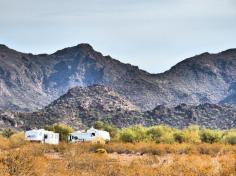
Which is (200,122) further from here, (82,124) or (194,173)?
(194,173)

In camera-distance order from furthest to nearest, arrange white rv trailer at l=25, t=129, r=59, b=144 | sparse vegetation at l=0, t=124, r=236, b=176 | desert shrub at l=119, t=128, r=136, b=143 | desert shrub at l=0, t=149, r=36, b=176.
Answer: white rv trailer at l=25, t=129, r=59, b=144
desert shrub at l=119, t=128, r=136, b=143
sparse vegetation at l=0, t=124, r=236, b=176
desert shrub at l=0, t=149, r=36, b=176

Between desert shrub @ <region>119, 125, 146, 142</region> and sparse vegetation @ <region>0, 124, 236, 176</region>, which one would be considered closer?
sparse vegetation @ <region>0, 124, 236, 176</region>

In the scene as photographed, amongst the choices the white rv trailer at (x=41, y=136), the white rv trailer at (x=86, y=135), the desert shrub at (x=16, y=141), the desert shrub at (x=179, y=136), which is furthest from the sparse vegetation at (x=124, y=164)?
the white rv trailer at (x=86, y=135)

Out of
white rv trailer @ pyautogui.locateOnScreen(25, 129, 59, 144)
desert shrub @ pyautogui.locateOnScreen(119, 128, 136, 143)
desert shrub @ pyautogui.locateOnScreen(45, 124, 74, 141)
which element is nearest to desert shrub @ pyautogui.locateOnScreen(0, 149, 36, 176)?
desert shrub @ pyautogui.locateOnScreen(119, 128, 136, 143)

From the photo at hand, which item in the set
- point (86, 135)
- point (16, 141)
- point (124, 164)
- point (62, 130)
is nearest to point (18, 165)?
point (124, 164)

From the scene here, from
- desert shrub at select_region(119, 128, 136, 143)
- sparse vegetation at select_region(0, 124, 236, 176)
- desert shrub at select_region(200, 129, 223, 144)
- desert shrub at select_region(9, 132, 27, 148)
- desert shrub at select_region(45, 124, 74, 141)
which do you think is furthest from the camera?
Result: desert shrub at select_region(45, 124, 74, 141)

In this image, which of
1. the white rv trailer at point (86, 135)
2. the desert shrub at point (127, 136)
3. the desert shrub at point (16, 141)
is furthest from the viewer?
the white rv trailer at point (86, 135)

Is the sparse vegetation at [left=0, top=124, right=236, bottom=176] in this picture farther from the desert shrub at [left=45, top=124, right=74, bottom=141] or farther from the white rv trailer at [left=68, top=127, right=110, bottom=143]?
the desert shrub at [left=45, top=124, right=74, bottom=141]

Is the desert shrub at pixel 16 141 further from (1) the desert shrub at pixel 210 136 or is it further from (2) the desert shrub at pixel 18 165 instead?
(2) the desert shrub at pixel 18 165

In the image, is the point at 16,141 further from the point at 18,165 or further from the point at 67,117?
the point at 67,117

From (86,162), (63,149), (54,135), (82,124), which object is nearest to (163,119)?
(82,124)

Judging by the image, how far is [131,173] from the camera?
22109mm

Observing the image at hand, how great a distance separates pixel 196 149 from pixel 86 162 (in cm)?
1848

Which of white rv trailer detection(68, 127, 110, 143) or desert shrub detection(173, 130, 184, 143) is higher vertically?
white rv trailer detection(68, 127, 110, 143)
